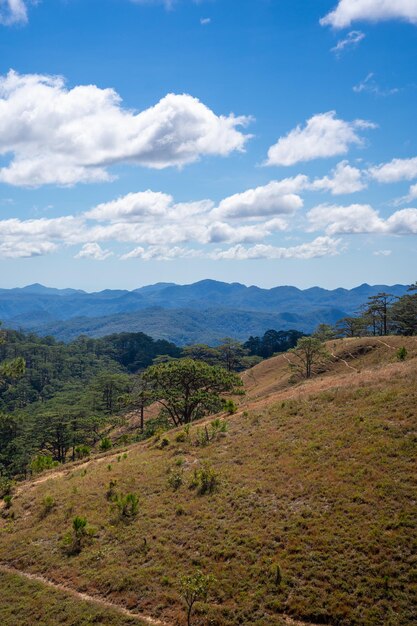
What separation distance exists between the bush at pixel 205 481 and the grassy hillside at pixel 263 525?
29 cm

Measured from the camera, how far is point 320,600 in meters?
14.0

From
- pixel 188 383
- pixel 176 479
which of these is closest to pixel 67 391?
pixel 188 383

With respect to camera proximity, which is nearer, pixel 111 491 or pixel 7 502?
pixel 111 491

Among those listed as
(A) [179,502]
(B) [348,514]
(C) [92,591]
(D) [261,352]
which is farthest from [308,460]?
(D) [261,352]

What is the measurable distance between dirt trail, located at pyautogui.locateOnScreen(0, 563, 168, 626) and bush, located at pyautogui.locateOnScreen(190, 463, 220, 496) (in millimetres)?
6917

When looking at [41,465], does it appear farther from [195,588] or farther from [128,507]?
[195,588]

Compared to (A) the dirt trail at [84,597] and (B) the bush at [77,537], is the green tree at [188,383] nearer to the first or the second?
(B) the bush at [77,537]

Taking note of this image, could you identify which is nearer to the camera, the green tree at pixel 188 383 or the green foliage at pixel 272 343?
the green tree at pixel 188 383

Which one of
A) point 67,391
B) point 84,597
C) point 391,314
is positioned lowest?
point 67,391

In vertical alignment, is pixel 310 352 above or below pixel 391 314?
below

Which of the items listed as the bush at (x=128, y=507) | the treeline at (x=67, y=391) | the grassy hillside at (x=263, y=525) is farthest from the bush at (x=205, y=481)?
the treeline at (x=67, y=391)

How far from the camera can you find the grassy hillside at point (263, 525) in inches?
567

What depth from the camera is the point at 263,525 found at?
17984 millimetres

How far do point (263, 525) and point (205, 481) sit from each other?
5.18 meters
